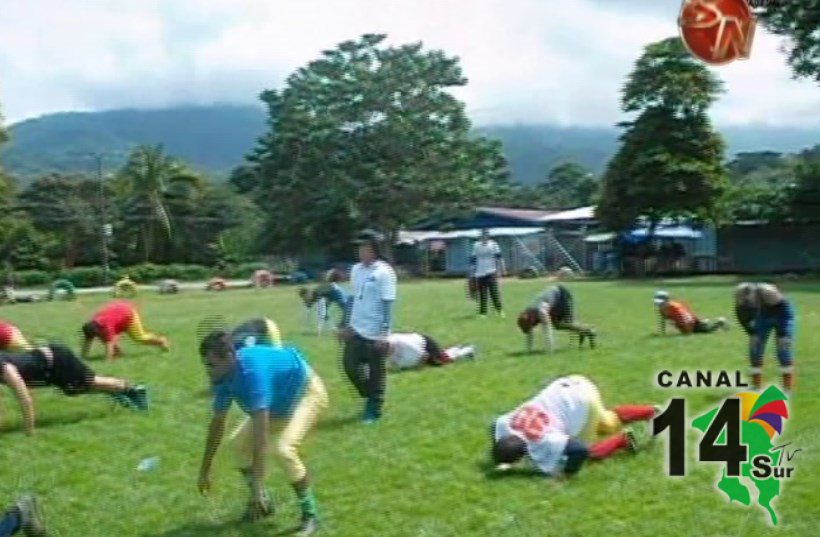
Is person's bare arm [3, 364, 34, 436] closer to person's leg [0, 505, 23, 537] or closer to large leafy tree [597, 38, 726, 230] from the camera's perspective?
person's leg [0, 505, 23, 537]

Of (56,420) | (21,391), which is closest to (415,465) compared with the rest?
(21,391)

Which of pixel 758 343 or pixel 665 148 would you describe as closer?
pixel 758 343

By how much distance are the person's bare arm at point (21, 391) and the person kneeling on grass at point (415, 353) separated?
475 cm

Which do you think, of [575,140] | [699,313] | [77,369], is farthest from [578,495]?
[699,313]

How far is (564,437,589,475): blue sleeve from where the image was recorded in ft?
27.1

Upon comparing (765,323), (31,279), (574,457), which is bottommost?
(31,279)

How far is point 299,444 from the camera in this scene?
7523 millimetres

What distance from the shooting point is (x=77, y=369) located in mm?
11453

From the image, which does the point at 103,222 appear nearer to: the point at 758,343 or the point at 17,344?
the point at 17,344

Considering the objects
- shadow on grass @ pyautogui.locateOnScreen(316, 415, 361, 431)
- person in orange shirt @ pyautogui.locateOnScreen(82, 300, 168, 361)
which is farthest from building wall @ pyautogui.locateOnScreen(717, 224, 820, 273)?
shadow on grass @ pyautogui.locateOnScreen(316, 415, 361, 431)

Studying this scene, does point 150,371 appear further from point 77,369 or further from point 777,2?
point 777,2

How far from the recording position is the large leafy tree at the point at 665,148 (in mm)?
47562

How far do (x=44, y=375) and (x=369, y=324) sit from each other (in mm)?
3342

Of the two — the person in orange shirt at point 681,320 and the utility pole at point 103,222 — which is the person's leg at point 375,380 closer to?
the person in orange shirt at point 681,320
